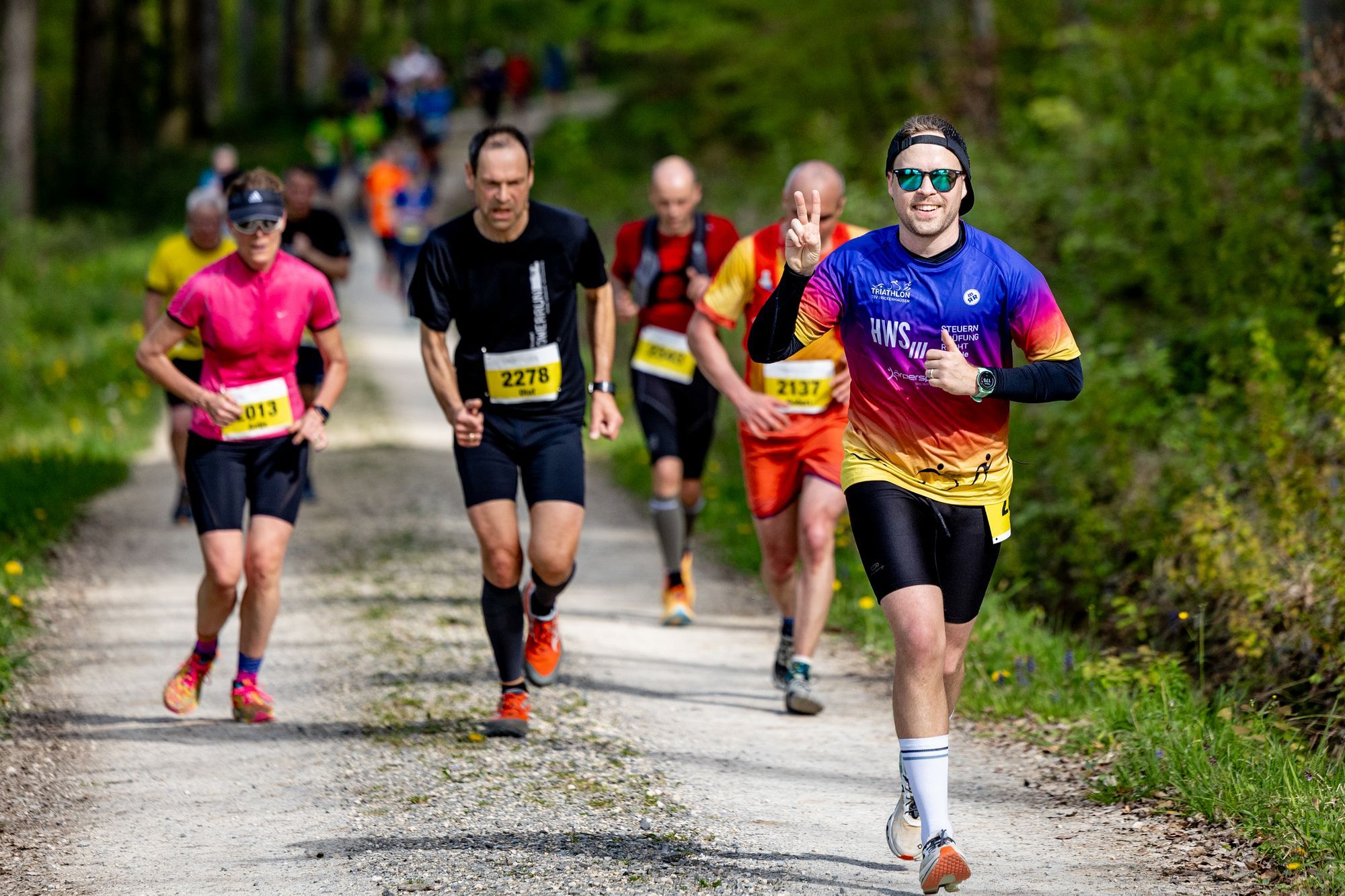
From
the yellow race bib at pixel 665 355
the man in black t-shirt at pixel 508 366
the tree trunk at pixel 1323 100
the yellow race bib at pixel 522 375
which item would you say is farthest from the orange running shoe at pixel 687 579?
the tree trunk at pixel 1323 100

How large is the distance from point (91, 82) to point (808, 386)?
96.3 feet

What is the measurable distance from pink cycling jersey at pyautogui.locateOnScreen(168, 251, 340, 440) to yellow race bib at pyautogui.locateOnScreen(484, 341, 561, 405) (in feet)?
2.94

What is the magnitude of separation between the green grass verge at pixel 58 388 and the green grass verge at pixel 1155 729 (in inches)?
176

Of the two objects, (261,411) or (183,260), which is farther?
(183,260)

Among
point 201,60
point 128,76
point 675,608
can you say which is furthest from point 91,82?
point 675,608

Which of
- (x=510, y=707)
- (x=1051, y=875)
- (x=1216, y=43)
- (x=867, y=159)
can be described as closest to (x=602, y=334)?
(x=510, y=707)

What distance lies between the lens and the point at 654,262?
8539mm

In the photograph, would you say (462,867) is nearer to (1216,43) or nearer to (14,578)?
(14,578)

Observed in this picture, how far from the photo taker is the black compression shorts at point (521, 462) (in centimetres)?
619

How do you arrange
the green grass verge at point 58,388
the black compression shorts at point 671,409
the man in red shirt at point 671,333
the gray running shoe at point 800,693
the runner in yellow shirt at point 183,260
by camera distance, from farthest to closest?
the green grass verge at point 58,388 → the runner in yellow shirt at point 183,260 → the black compression shorts at point 671,409 → the man in red shirt at point 671,333 → the gray running shoe at point 800,693

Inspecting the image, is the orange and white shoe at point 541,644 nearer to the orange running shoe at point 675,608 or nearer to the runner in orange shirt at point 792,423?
the runner in orange shirt at point 792,423

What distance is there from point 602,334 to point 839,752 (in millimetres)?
1988

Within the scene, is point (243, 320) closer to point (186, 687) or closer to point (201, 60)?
point (186, 687)

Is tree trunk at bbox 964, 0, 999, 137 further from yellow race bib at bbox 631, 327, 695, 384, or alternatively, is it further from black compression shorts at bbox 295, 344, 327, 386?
black compression shorts at bbox 295, 344, 327, 386
